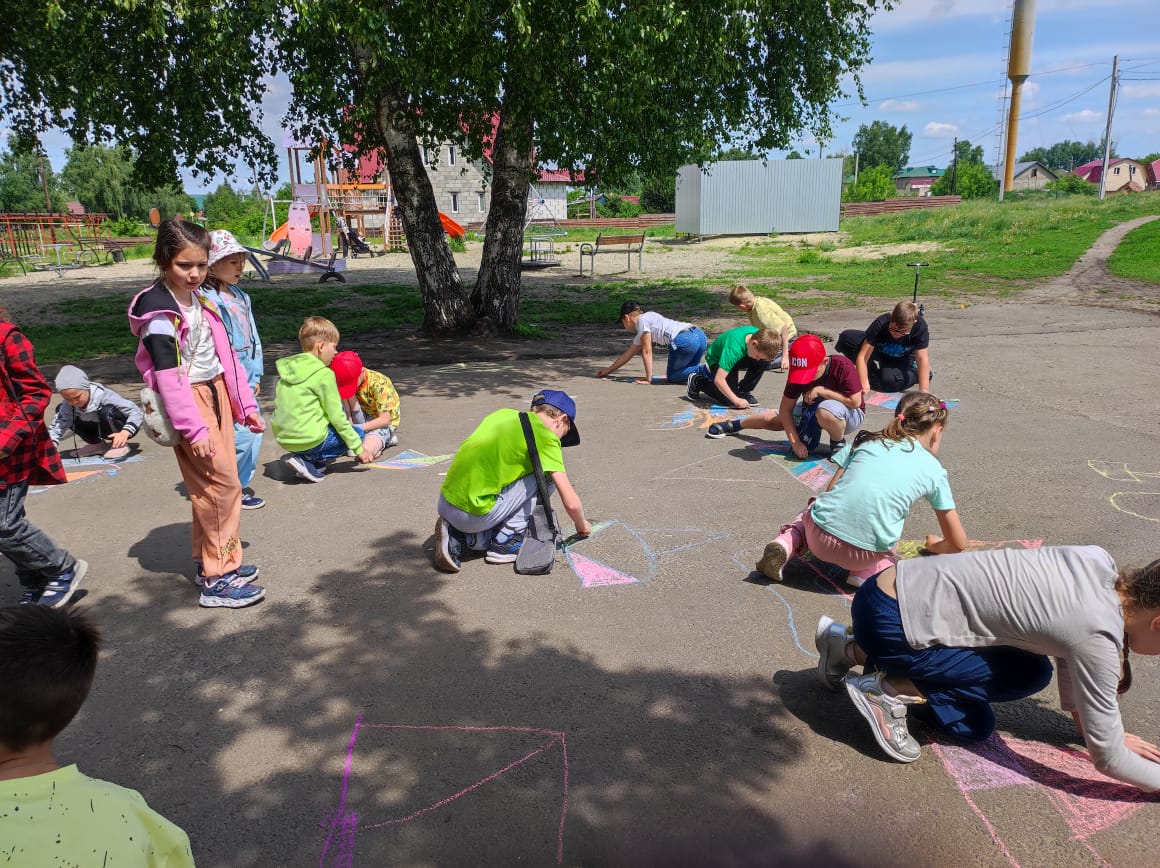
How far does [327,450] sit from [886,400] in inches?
204

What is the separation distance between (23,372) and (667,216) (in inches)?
1822

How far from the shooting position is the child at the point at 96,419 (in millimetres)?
6277

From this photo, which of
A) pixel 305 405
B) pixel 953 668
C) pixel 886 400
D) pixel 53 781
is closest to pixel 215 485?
pixel 305 405

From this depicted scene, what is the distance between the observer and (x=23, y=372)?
347 cm

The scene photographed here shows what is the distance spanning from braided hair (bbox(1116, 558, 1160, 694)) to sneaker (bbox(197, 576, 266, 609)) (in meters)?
3.51

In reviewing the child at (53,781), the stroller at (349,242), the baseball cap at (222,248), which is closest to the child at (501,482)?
the baseball cap at (222,248)

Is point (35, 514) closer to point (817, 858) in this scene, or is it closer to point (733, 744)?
point (733, 744)

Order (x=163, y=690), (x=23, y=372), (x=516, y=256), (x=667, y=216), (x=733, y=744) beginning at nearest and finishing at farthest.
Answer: (x=733, y=744) < (x=163, y=690) < (x=23, y=372) < (x=516, y=256) < (x=667, y=216)

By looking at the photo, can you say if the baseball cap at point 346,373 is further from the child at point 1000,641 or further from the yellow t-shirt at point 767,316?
the child at point 1000,641

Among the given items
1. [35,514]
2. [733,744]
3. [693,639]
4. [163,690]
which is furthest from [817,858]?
[35,514]

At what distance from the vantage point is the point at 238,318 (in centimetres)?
478

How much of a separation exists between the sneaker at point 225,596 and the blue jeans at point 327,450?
1899mm

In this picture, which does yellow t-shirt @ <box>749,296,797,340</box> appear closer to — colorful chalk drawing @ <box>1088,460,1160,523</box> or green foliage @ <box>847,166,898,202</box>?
colorful chalk drawing @ <box>1088,460,1160,523</box>

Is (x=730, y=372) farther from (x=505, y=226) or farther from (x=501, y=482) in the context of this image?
(x=505, y=226)
